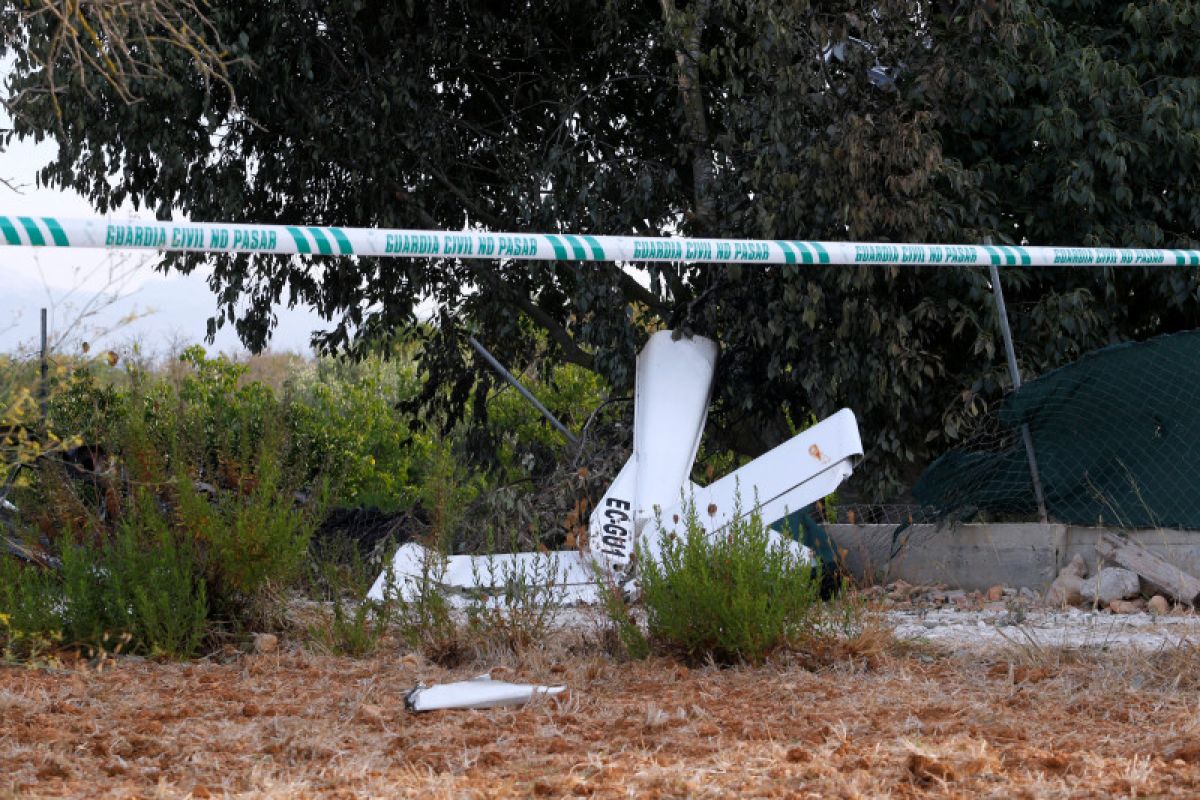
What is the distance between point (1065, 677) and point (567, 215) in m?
7.08

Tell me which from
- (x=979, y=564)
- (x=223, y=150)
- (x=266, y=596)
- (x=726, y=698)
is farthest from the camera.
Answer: (x=223, y=150)

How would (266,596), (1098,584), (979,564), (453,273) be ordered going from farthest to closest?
(453,273)
(979,564)
(1098,584)
(266,596)

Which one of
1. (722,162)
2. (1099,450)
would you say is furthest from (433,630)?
(722,162)

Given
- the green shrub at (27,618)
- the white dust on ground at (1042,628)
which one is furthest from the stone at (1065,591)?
the green shrub at (27,618)

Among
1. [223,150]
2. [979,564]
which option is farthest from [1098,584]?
[223,150]

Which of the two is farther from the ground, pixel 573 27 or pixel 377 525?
pixel 573 27

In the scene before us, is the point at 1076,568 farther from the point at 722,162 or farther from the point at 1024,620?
the point at 722,162

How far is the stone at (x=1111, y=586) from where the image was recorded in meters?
6.46

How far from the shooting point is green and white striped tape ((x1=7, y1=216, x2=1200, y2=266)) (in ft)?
13.7

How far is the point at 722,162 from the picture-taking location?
10.4 m

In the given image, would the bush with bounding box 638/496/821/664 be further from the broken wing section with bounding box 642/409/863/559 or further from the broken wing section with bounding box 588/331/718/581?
the broken wing section with bounding box 642/409/863/559

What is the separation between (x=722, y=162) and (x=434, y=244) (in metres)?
5.82

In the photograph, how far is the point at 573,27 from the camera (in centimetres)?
1170

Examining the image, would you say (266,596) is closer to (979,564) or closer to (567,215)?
(979,564)
